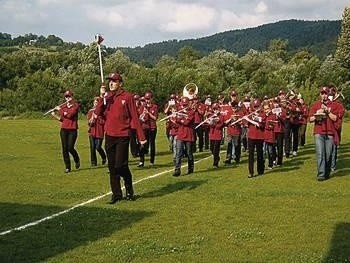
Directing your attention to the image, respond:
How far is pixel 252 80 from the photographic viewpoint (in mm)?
73562

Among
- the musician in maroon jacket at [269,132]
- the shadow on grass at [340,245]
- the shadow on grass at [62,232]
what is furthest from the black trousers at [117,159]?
the musician in maroon jacket at [269,132]

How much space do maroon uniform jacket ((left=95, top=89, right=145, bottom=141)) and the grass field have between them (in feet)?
4.67

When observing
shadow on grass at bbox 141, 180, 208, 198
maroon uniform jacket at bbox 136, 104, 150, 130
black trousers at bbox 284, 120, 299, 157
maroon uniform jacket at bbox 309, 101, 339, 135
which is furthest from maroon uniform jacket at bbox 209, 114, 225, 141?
maroon uniform jacket at bbox 309, 101, 339, 135

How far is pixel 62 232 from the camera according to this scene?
10336mm

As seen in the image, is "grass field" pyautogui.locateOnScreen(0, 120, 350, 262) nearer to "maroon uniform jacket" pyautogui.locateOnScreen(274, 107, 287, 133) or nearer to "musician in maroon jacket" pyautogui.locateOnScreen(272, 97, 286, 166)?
"musician in maroon jacket" pyautogui.locateOnScreen(272, 97, 286, 166)

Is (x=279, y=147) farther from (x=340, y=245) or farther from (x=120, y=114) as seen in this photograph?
(x=340, y=245)

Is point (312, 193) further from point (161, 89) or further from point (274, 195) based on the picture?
point (161, 89)

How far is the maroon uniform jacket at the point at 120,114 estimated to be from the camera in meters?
13.0

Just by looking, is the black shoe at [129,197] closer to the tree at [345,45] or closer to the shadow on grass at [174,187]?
the shadow on grass at [174,187]

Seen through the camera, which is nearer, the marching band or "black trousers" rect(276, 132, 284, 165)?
the marching band

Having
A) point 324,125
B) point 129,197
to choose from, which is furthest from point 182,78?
point 129,197

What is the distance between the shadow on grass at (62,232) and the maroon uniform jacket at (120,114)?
160cm

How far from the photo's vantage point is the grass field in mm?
A: 9062

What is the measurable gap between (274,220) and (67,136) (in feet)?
28.5
